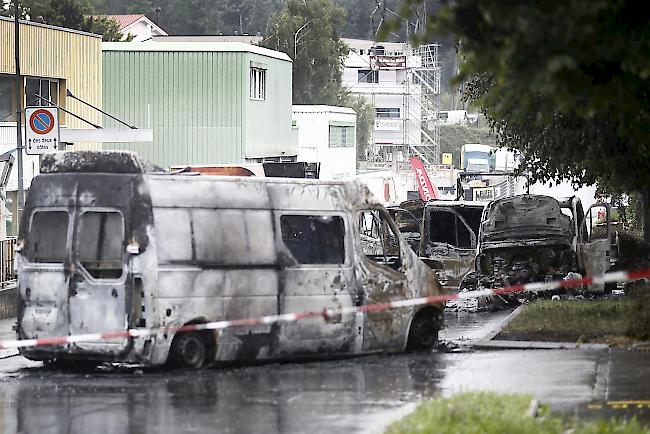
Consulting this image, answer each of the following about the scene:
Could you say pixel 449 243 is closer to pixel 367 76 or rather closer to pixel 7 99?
pixel 7 99

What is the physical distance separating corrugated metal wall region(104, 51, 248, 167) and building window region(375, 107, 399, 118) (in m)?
72.1

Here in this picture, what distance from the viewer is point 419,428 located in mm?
9555

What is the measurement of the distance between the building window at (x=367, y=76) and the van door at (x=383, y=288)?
99.1 m

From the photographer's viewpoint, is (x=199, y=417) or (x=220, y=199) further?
(x=220, y=199)

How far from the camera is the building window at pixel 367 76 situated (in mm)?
116775

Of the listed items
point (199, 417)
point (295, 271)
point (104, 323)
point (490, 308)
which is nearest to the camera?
point (199, 417)

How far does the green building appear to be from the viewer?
4575cm

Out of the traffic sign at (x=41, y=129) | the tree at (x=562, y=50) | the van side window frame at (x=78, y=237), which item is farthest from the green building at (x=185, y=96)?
the tree at (x=562, y=50)

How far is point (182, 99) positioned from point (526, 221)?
70.4ft

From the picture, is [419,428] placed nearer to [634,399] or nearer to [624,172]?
[634,399]

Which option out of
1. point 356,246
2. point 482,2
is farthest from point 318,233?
point 482,2

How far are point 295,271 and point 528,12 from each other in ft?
29.2

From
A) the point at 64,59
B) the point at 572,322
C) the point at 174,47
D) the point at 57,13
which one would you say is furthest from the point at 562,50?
the point at 57,13

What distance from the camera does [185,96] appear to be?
46.0 meters
